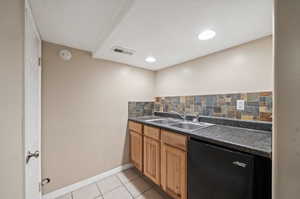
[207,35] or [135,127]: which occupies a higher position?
[207,35]

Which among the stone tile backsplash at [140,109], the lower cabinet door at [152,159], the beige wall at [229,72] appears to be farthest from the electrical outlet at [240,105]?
the stone tile backsplash at [140,109]

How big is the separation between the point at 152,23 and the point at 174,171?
1.59m

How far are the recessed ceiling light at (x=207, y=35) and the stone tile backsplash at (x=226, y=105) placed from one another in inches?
30.6

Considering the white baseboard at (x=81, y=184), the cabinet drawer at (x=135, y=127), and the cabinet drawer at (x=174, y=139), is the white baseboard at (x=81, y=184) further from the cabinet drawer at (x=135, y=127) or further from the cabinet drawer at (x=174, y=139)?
the cabinet drawer at (x=174, y=139)

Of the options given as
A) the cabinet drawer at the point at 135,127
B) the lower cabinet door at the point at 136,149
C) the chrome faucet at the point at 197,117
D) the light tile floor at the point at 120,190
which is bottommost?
the light tile floor at the point at 120,190

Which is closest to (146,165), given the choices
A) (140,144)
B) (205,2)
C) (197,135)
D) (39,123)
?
(140,144)

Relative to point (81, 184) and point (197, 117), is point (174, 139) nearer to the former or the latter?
point (197, 117)

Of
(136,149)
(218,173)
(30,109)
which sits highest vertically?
(30,109)

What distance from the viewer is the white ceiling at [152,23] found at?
0.88 m

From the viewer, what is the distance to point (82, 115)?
1.75m

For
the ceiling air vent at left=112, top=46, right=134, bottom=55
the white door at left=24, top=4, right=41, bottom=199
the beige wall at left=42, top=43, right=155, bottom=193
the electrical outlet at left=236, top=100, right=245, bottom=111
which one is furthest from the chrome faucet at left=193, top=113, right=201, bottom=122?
the white door at left=24, top=4, right=41, bottom=199

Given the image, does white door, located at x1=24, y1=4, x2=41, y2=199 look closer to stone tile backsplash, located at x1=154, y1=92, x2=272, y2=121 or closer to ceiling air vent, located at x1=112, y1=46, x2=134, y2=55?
ceiling air vent, located at x1=112, y1=46, x2=134, y2=55
